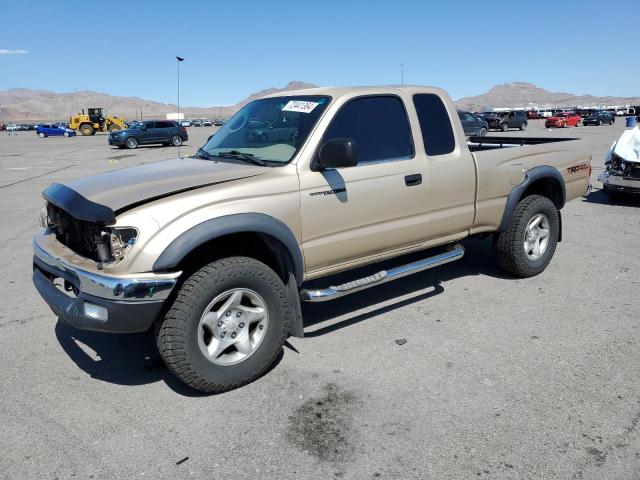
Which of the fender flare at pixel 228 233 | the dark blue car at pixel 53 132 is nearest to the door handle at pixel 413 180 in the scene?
the fender flare at pixel 228 233

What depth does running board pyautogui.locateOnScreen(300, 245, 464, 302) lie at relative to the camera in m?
3.90

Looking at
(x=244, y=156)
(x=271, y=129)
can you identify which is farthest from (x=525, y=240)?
(x=244, y=156)

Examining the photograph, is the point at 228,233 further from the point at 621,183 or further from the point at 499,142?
the point at 621,183

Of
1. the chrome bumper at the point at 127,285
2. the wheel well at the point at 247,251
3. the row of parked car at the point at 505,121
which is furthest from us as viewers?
the row of parked car at the point at 505,121

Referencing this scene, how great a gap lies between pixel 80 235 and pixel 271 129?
5.37ft

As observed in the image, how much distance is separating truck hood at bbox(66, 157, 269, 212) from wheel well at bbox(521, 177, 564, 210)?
3.33 metres

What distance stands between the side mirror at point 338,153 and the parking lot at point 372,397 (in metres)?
1.41

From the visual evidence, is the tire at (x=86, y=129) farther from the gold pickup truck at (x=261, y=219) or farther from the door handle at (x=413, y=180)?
the door handle at (x=413, y=180)

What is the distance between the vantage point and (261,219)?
11.6 ft

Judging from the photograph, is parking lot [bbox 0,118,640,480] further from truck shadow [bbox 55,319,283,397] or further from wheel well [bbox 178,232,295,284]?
wheel well [bbox 178,232,295,284]

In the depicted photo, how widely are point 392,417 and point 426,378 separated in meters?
0.56

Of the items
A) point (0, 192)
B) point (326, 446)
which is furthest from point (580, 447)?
point (0, 192)

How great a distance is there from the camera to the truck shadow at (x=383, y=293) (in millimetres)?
4770

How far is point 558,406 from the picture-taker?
10.9 feet
